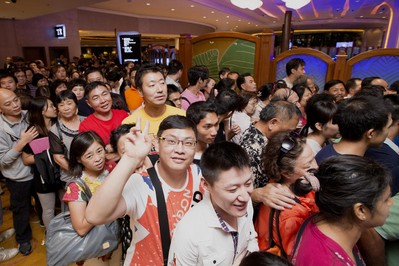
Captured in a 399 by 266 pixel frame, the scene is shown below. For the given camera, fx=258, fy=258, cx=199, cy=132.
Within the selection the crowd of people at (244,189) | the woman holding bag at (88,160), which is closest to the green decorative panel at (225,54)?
the crowd of people at (244,189)

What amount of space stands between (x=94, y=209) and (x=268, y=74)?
5.11m

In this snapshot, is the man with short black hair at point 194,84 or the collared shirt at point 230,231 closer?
the collared shirt at point 230,231

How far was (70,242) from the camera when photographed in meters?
1.44

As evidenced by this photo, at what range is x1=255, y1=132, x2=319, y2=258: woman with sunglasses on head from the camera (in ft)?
3.91

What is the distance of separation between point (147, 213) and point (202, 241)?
0.99 feet

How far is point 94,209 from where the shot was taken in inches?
38.3

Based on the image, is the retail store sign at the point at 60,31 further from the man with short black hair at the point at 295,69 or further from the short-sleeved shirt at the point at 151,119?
the short-sleeved shirt at the point at 151,119

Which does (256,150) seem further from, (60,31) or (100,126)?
(60,31)

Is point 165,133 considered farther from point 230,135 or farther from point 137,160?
point 230,135

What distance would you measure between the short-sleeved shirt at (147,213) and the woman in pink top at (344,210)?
552 mm

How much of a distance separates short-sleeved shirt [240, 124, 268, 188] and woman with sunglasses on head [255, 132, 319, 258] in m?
0.31

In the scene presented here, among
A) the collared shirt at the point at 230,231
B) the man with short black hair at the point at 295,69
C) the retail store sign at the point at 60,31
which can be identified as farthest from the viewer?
the retail store sign at the point at 60,31

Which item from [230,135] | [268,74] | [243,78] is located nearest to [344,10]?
[268,74]

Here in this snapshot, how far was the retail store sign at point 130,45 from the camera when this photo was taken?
705 cm
